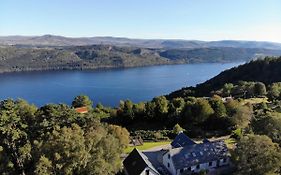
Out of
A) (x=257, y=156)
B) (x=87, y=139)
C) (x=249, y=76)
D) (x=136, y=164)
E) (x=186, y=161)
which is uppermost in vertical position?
(x=87, y=139)

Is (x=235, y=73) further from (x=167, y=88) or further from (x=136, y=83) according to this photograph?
(x=136, y=83)

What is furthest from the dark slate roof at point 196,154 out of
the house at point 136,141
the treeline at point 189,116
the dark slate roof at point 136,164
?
the treeline at point 189,116

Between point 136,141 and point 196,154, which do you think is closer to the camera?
point 196,154

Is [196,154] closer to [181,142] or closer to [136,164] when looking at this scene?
[181,142]

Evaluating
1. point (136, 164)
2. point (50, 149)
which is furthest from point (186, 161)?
point (50, 149)

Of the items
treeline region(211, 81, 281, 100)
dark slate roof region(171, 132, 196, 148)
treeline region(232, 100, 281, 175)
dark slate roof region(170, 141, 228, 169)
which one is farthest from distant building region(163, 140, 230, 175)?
treeline region(211, 81, 281, 100)

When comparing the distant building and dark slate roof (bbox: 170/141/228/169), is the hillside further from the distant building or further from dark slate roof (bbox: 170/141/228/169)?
the distant building
